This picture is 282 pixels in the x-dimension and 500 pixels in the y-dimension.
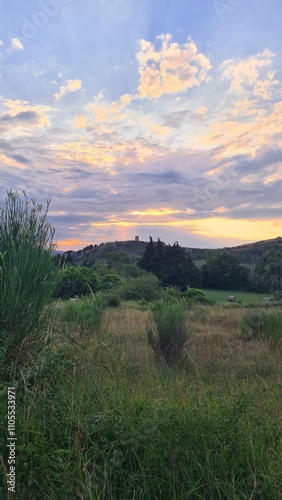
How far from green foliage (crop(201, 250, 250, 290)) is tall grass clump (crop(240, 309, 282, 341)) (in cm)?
4768

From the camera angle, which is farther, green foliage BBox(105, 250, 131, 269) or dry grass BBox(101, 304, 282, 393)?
green foliage BBox(105, 250, 131, 269)

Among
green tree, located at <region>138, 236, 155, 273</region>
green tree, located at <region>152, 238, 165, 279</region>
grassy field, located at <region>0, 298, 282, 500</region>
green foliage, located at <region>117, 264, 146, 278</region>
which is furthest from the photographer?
green tree, located at <region>138, 236, 155, 273</region>

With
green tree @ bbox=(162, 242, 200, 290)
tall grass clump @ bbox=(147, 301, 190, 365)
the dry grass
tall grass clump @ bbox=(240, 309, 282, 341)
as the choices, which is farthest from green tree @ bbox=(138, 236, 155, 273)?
tall grass clump @ bbox=(147, 301, 190, 365)

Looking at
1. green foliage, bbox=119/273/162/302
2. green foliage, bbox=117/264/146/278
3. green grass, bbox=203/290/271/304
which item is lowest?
green grass, bbox=203/290/271/304

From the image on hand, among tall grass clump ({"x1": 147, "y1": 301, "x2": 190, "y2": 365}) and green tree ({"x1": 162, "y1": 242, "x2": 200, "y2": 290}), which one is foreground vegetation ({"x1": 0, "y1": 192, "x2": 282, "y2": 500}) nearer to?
tall grass clump ({"x1": 147, "y1": 301, "x2": 190, "y2": 365})

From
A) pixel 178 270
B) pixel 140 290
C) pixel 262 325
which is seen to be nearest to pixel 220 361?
pixel 262 325

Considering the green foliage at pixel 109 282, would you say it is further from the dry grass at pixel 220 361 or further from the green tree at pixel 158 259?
the dry grass at pixel 220 361

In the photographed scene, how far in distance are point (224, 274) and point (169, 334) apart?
171 ft

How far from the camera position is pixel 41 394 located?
3.21m

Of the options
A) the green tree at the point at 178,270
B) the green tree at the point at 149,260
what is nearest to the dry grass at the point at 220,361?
the green tree at the point at 178,270

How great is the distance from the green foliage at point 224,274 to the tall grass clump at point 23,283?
54228 millimetres

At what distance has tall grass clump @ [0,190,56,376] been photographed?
371 centimetres

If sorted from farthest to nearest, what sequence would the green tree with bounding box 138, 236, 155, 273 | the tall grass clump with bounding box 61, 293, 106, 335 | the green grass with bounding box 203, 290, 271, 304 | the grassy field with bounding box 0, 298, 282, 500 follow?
the green tree with bounding box 138, 236, 155, 273, the green grass with bounding box 203, 290, 271, 304, the tall grass clump with bounding box 61, 293, 106, 335, the grassy field with bounding box 0, 298, 282, 500

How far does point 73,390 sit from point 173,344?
3411 millimetres
